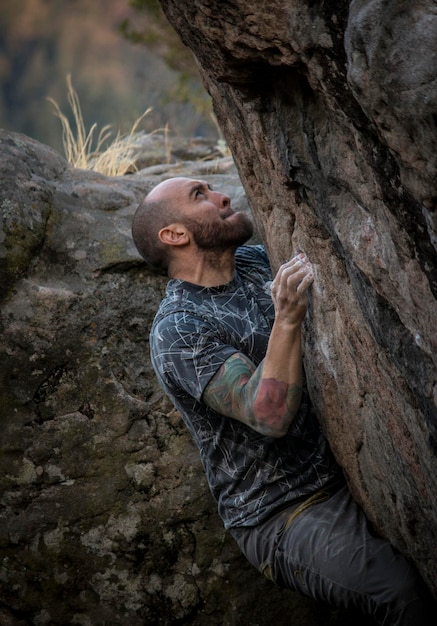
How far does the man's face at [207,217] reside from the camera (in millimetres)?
3371

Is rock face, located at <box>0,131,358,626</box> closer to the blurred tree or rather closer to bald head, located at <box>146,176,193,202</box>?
bald head, located at <box>146,176,193,202</box>

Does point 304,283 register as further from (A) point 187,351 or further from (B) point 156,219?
(B) point 156,219

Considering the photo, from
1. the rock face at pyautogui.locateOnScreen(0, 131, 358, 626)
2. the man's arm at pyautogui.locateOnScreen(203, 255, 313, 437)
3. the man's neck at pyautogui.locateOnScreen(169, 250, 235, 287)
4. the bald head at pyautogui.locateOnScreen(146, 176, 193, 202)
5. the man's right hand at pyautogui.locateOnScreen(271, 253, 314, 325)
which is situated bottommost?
the rock face at pyautogui.locateOnScreen(0, 131, 358, 626)

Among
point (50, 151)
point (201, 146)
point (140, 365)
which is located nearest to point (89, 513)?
point (140, 365)

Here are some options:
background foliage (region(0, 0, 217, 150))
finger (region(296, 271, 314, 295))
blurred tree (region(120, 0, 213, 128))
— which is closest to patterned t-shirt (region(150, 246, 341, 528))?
finger (region(296, 271, 314, 295))

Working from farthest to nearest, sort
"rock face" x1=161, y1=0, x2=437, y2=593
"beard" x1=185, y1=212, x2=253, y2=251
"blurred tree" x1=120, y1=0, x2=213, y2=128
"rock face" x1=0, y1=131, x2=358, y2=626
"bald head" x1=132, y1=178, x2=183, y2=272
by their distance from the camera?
"blurred tree" x1=120, y1=0, x2=213, y2=128 → "rock face" x1=0, y1=131, x2=358, y2=626 → "bald head" x1=132, y1=178, x2=183, y2=272 → "beard" x1=185, y1=212, x2=253, y2=251 → "rock face" x1=161, y1=0, x2=437, y2=593

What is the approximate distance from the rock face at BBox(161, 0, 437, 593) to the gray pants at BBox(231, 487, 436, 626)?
75 millimetres

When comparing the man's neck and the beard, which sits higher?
the beard

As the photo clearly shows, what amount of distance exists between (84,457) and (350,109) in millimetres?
2562

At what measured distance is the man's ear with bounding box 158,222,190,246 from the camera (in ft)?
11.2

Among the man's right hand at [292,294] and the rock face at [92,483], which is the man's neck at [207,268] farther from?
the rock face at [92,483]

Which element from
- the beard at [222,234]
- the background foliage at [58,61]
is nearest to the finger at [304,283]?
the beard at [222,234]

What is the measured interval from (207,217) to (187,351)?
2.27ft

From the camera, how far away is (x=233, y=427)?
10.3ft
